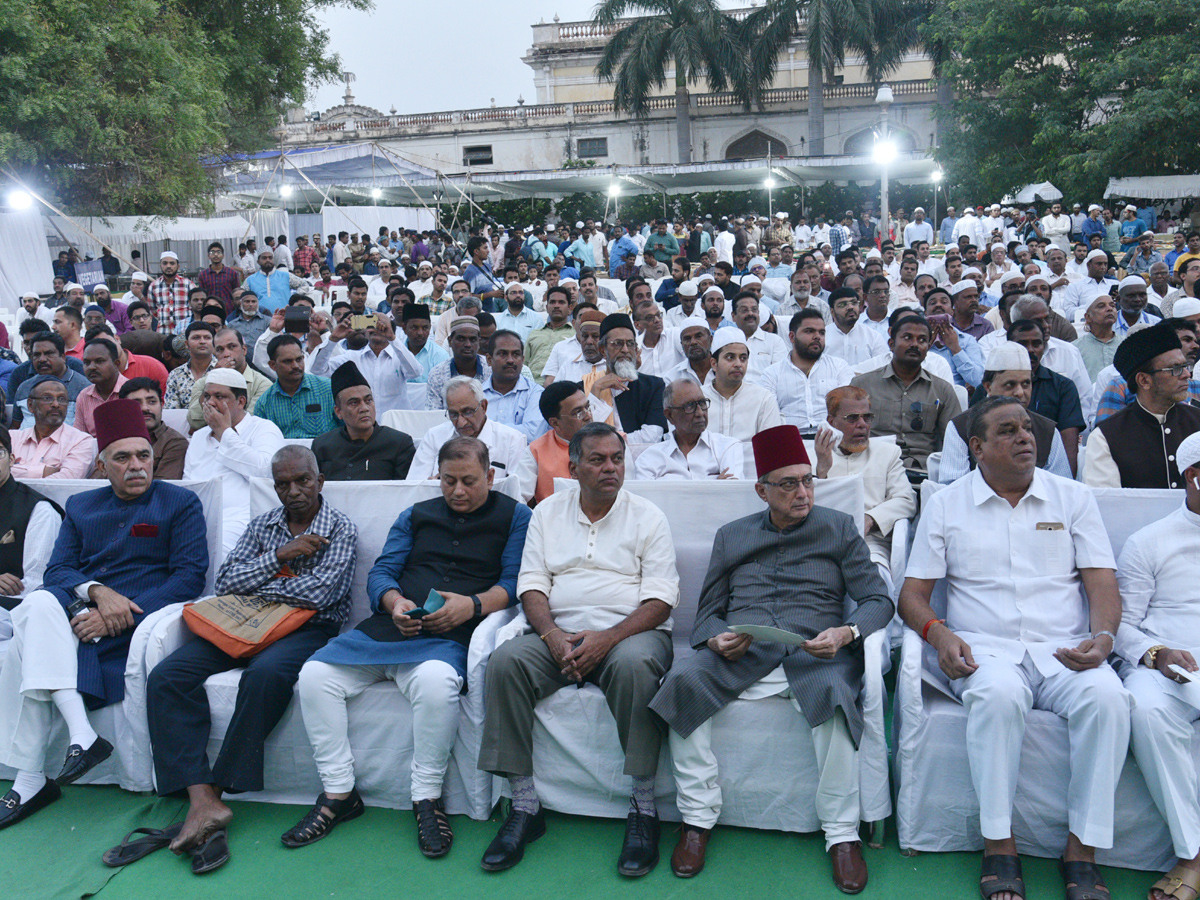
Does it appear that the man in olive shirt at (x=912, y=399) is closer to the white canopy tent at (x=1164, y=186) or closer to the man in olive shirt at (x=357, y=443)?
the man in olive shirt at (x=357, y=443)

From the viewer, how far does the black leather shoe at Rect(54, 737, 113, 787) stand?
3593 mm

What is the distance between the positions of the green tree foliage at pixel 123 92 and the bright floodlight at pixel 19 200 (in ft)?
1.82

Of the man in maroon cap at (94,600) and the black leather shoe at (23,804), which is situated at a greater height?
the man in maroon cap at (94,600)

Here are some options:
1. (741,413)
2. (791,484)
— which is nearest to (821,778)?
(791,484)

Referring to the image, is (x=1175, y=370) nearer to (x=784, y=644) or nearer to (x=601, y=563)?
(x=784, y=644)

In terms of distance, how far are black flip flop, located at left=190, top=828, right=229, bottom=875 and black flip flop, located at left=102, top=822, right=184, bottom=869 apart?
0.15 meters

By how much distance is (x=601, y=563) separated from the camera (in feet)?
12.5

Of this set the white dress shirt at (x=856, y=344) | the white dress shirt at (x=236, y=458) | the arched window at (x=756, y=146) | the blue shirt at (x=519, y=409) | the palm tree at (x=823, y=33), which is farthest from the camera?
the arched window at (x=756, y=146)

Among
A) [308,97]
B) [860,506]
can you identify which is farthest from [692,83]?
[860,506]

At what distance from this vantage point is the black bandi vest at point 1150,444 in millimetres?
4215

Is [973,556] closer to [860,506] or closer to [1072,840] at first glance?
[860,506]

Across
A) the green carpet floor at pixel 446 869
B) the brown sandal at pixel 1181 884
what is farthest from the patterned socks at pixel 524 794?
the brown sandal at pixel 1181 884

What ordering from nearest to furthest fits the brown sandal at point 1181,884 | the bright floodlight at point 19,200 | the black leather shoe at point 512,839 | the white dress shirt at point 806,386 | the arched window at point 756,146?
the brown sandal at point 1181,884 < the black leather shoe at point 512,839 < the white dress shirt at point 806,386 < the bright floodlight at point 19,200 < the arched window at point 756,146

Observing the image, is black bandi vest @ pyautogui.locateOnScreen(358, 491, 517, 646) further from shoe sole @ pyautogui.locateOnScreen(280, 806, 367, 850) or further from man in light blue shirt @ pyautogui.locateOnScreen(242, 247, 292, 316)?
man in light blue shirt @ pyautogui.locateOnScreen(242, 247, 292, 316)
